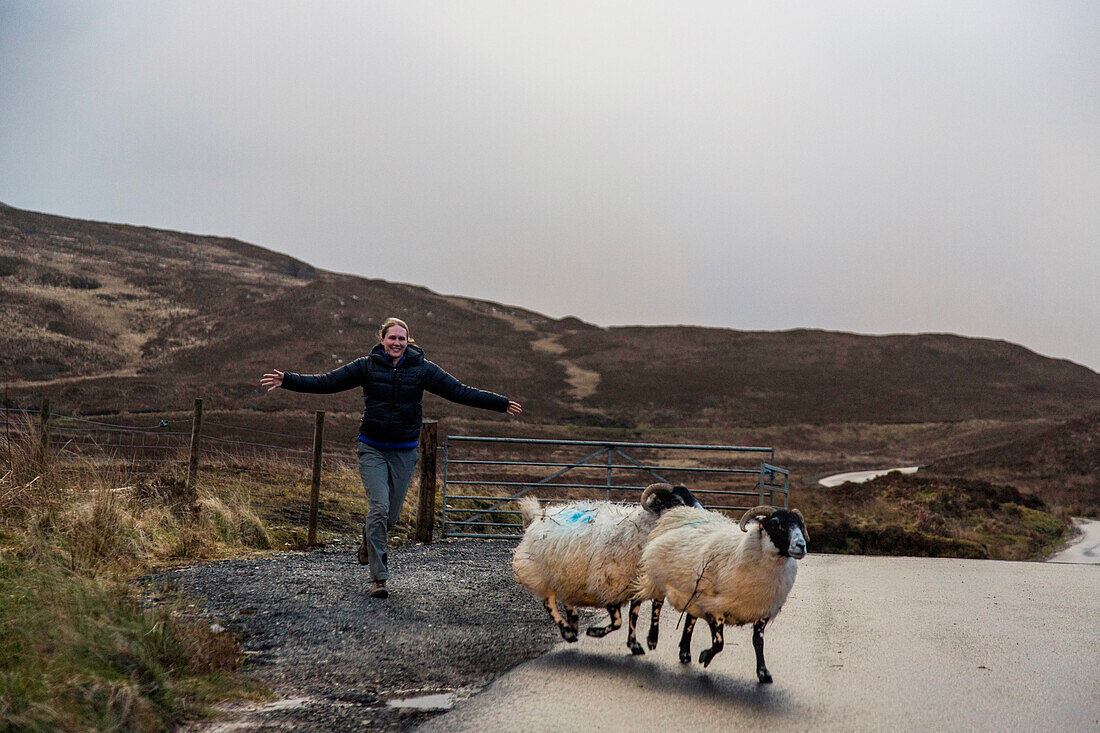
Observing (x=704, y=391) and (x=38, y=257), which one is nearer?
(x=704, y=391)

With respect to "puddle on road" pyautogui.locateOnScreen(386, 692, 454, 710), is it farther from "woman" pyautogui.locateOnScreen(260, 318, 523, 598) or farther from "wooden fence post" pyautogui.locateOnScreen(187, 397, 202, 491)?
"wooden fence post" pyautogui.locateOnScreen(187, 397, 202, 491)

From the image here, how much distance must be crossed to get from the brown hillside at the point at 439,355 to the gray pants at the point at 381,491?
49.9 m

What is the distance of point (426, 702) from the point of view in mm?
5773

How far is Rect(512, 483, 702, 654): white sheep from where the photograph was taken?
7309 millimetres

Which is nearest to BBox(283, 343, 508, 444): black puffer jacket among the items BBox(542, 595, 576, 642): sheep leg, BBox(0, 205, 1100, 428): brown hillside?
BBox(542, 595, 576, 642): sheep leg

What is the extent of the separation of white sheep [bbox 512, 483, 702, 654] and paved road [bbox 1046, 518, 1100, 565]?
36.5 feet

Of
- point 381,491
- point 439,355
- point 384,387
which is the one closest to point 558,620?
point 381,491

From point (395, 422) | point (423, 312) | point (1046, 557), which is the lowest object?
point (1046, 557)

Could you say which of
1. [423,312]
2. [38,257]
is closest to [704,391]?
[423,312]

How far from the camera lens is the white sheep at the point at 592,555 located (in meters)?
7.31

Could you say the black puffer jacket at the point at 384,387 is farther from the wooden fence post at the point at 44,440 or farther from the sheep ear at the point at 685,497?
the wooden fence post at the point at 44,440

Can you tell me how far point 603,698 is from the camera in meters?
5.88

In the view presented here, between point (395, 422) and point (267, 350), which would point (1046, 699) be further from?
point (267, 350)

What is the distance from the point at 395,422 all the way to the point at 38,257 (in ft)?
340
